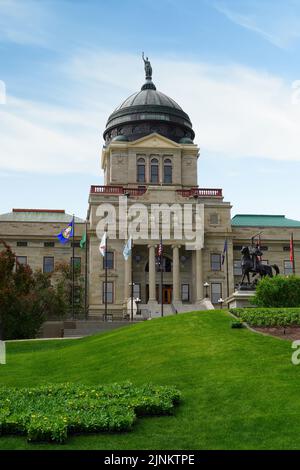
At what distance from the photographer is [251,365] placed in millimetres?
23891

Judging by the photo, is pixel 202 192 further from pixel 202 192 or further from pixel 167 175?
pixel 167 175

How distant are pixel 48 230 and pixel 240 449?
63.4 metres

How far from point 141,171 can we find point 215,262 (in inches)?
656

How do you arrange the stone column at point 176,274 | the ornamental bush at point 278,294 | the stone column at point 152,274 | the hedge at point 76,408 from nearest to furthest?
1. the hedge at point 76,408
2. the ornamental bush at point 278,294
3. the stone column at point 152,274
4. the stone column at point 176,274

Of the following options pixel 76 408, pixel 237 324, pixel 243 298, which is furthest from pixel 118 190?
pixel 76 408

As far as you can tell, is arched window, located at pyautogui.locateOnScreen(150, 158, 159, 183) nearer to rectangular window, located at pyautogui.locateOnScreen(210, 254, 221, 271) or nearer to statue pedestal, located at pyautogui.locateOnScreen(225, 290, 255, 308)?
rectangular window, located at pyautogui.locateOnScreen(210, 254, 221, 271)

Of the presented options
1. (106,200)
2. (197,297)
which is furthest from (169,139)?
(197,297)

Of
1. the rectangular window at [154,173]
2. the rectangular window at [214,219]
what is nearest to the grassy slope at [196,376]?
the rectangular window at [214,219]

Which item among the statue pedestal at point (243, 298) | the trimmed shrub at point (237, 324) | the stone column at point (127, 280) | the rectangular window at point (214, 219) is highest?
the rectangular window at point (214, 219)

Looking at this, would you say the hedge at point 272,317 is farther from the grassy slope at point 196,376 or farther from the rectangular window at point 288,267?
the rectangular window at point 288,267

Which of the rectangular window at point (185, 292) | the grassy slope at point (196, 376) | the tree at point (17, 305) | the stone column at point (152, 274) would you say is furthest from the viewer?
the rectangular window at point (185, 292)

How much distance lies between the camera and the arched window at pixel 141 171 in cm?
8519

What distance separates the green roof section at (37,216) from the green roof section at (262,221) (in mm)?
19720

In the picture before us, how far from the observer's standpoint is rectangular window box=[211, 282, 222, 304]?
7536 cm
